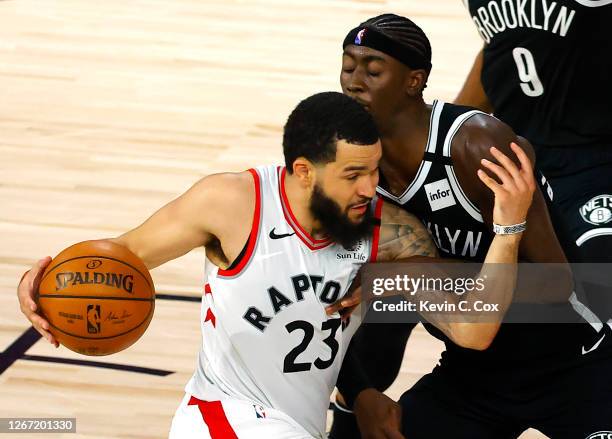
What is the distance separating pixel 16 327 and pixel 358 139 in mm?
2755

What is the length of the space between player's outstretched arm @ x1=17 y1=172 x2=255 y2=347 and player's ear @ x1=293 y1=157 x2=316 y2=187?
0.19m

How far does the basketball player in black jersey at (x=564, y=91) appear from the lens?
13.7ft

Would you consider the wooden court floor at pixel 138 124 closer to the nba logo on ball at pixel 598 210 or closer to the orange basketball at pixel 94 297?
the nba logo on ball at pixel 598 210

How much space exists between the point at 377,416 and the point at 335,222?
0.71 meters

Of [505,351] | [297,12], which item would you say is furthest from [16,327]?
[297,12]

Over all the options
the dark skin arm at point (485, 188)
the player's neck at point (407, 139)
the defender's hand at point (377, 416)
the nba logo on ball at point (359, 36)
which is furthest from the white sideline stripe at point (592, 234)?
the nba logo on ball at point (359, 36)

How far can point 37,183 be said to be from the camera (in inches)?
287

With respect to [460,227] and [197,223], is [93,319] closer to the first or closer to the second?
[197,223]

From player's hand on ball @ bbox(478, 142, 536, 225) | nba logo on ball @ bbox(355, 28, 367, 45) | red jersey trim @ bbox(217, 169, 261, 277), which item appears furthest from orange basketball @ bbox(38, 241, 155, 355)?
player's hand on ball @ bbox(478, 142, 536, 225)

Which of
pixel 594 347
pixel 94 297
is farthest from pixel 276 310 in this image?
pixel 594 347

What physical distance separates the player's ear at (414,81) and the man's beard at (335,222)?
44cm

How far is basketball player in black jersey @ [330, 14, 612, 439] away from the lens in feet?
11.6

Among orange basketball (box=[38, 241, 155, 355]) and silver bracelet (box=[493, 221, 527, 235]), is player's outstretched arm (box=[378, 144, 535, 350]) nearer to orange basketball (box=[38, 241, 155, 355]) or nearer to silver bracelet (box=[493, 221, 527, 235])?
silver bracelet (box=[493, 221, 527, 235])

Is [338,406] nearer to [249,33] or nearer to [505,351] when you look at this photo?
[505,351]
